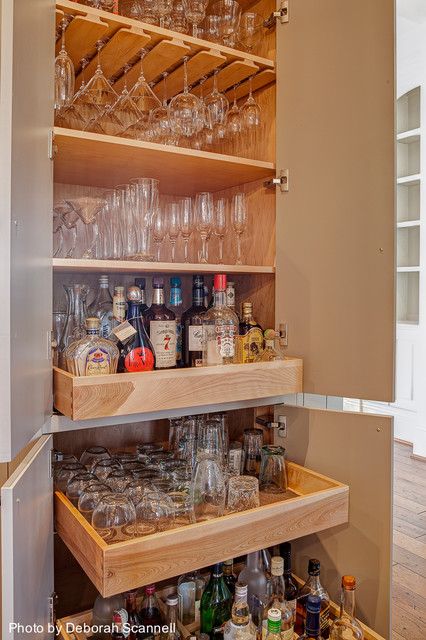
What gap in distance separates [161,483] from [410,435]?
3.27 meters

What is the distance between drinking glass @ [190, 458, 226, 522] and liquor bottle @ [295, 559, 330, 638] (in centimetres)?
31

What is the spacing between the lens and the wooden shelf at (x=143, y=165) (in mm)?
1230

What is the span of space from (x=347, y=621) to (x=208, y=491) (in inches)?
18.7

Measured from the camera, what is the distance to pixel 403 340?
4.05 metres

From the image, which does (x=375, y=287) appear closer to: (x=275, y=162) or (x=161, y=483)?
(x=275, y=162)

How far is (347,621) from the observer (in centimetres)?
122

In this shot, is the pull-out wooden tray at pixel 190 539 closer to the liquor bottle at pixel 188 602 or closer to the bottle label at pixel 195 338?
the liquor bottle at pixel 188 602

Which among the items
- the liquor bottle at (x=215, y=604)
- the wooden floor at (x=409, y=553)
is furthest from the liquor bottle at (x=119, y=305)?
the wooden floor at (x=409, y=553)

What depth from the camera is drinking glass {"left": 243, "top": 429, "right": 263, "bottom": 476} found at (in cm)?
154

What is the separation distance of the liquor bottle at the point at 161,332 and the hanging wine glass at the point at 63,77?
0.53m

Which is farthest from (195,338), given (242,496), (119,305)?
(242,496)

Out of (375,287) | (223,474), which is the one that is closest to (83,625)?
(223,474)

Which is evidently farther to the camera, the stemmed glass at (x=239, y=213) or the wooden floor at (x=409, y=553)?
the wooden floor at (x=409, y=553)

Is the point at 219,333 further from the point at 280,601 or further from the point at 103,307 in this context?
the point at 280,601
